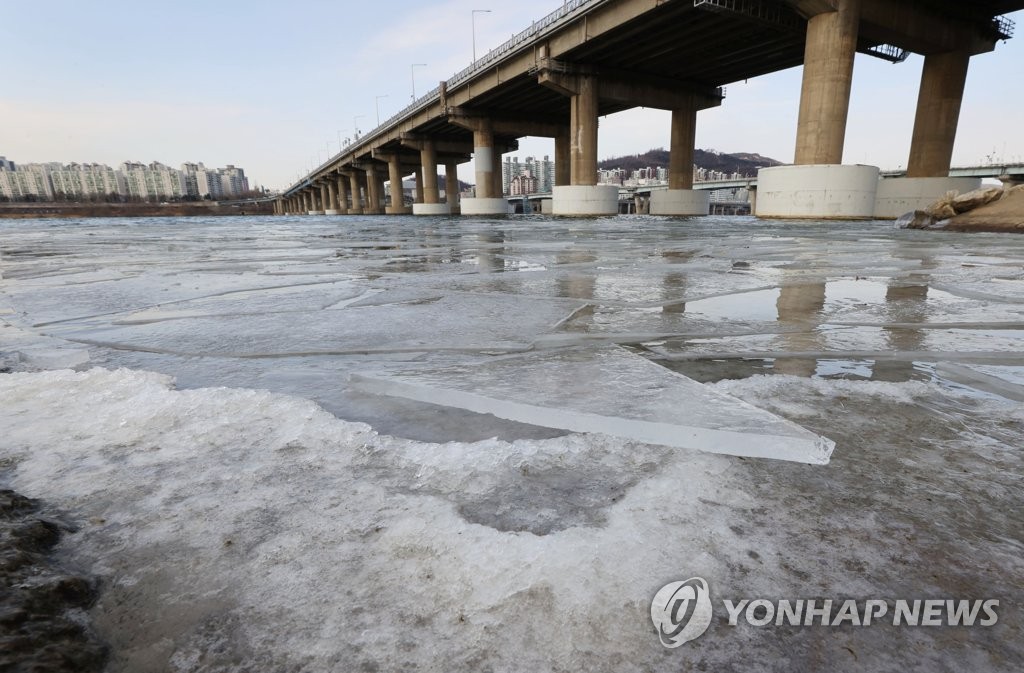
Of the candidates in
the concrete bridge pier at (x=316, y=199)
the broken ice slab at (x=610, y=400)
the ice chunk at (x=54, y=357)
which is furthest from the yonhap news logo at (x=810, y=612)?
the concrete bridge pier at (x=316, y=199)

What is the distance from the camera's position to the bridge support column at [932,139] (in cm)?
2266

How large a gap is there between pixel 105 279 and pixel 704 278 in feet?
20.7

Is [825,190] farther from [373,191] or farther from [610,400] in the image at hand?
[373,191]

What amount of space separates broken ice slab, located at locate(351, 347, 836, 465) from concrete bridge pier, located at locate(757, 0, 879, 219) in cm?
2090

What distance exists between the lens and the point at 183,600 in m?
0.87

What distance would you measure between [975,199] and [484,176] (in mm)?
33070

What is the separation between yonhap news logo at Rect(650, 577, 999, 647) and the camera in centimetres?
82

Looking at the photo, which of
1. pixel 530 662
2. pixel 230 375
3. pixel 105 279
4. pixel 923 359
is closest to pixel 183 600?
pixel 530 662

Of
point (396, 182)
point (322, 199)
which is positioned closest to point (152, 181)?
point (322, 199)

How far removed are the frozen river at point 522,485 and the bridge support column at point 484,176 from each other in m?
40.2

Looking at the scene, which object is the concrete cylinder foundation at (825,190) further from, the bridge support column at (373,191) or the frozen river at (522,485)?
the bridge support column at (373,191)

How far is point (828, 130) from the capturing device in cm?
1850

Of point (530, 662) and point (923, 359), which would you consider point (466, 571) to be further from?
point (923, 359)

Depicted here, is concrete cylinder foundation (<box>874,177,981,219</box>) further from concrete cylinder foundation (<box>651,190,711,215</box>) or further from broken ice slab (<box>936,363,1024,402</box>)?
broken ice slab (<box>936,363,1024,402</box>)
